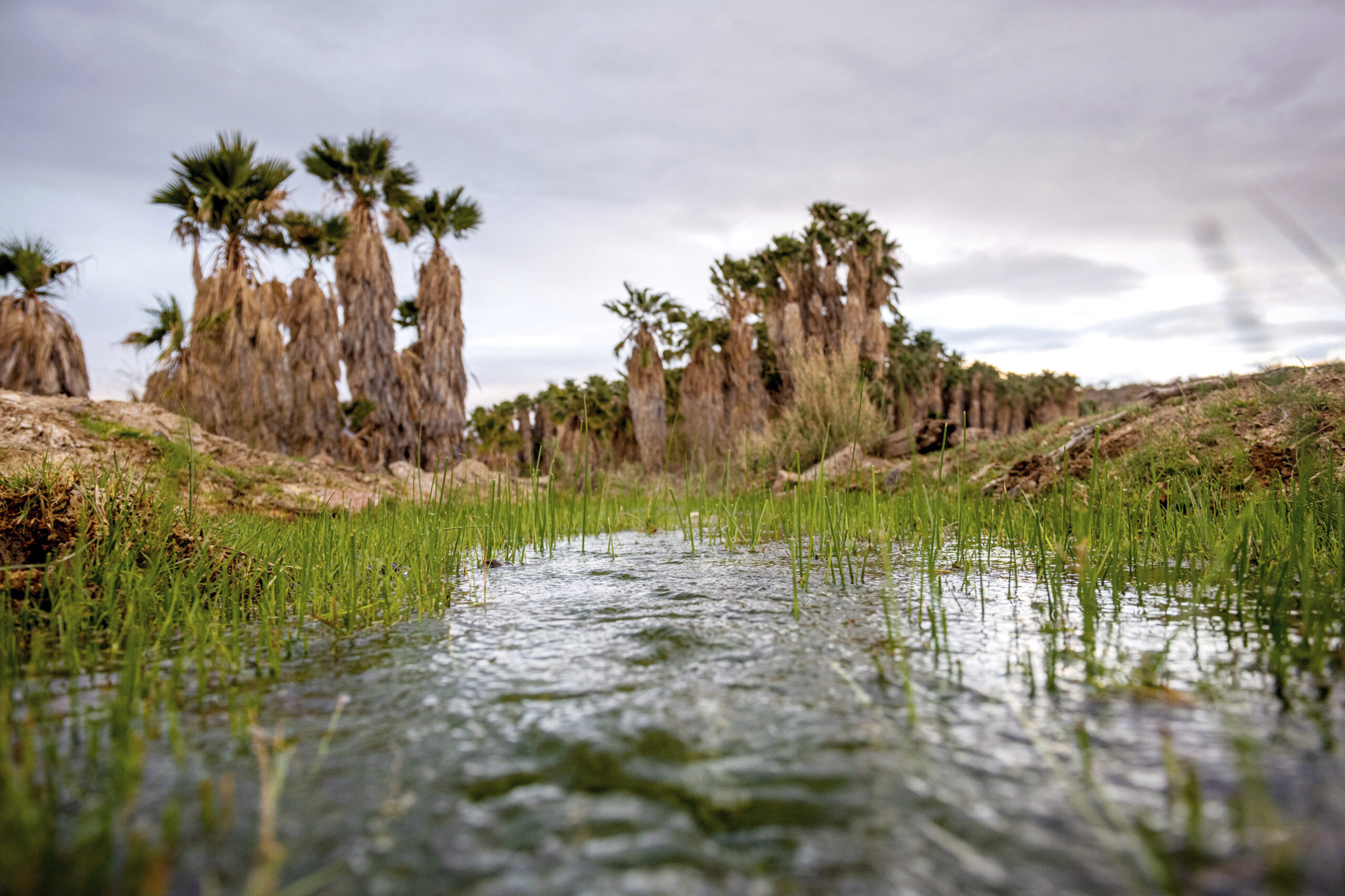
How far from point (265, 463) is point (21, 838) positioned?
995 cm

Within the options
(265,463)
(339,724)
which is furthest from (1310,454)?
(265,463)

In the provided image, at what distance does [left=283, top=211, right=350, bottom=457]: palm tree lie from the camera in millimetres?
20859

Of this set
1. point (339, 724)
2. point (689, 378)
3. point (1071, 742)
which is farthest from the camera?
point (689, 378)

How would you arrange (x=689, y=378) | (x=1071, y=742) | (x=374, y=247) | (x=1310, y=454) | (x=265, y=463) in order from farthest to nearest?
(x=689, y=378), (x=374, y=247), (x=265, y=463), (x=1310, y=454), (x=1071, y=742)

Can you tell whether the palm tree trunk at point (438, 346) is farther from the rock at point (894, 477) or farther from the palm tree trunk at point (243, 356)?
the rock at point (894, 477)

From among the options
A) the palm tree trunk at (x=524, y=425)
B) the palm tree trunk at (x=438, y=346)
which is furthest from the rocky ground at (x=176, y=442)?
the palm tree trunk at (x=524, y=425)

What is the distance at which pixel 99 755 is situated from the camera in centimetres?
121

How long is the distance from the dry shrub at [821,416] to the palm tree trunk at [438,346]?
1594 cm

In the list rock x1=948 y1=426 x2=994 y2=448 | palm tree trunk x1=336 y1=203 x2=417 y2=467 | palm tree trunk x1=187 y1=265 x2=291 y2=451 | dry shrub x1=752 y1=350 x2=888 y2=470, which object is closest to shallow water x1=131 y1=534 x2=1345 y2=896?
dry shrub x1=752 y1=350 x2=888 y2=470

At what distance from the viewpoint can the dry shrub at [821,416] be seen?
12.3 meters

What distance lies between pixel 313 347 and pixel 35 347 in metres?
6.57

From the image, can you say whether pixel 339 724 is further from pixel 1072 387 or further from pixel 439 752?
pixel 1072 387

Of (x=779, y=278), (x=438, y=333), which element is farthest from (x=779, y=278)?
(x=438, y=333)

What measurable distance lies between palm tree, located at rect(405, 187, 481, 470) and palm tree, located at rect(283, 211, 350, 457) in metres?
3.62
